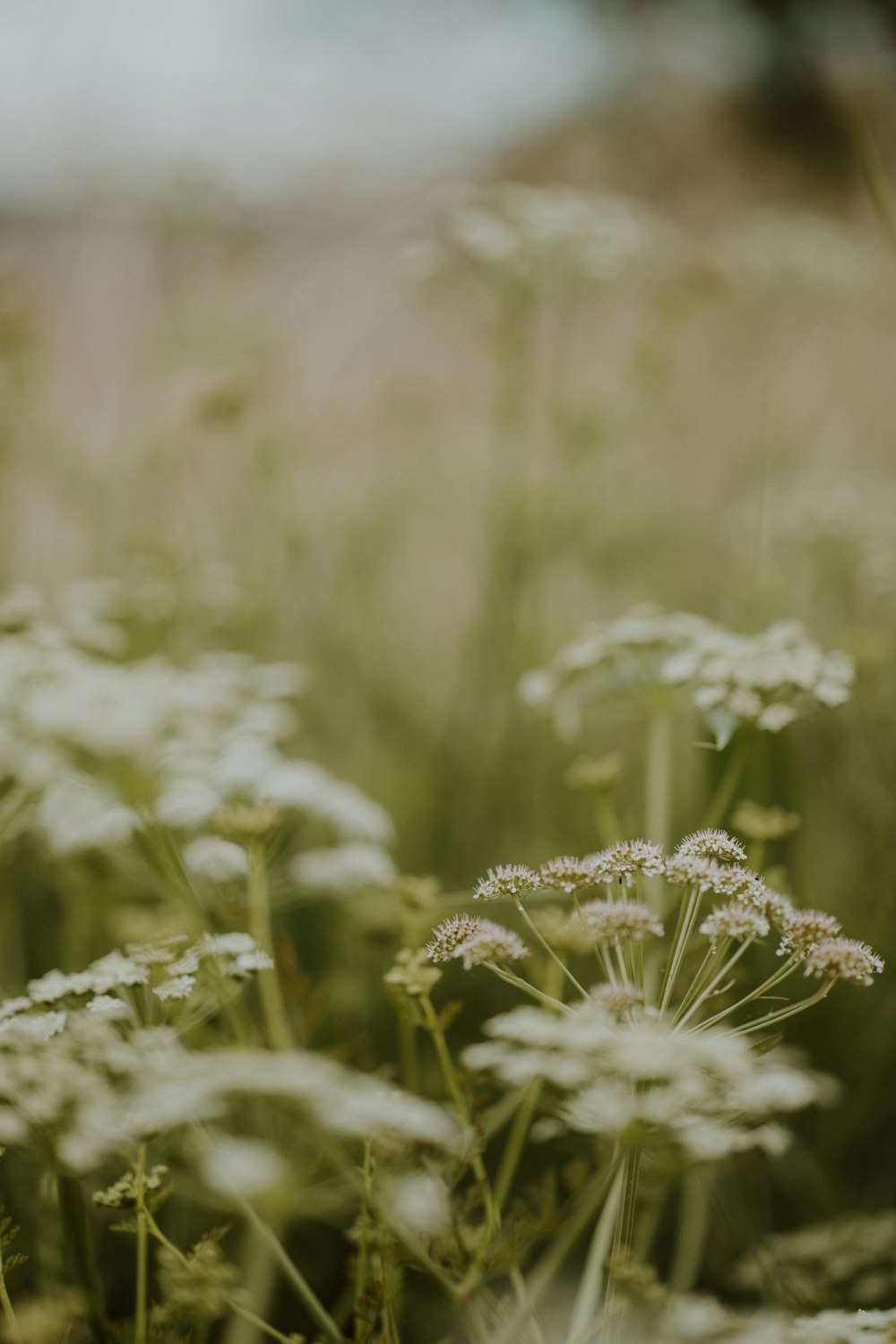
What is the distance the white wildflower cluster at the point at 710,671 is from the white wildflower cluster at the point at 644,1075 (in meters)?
0.35

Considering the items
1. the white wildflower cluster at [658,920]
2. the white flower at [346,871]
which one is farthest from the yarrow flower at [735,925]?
the white flower at [346,871]

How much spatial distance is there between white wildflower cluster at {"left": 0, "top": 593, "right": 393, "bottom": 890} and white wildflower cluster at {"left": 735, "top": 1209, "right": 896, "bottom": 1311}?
72 centimetres

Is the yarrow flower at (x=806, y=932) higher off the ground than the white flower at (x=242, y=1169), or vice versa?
the yarrow flower at (x=806, y=932)

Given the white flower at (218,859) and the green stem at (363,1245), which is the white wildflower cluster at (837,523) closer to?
the white flower at (218,859)

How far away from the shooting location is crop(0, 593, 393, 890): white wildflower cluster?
36.1 inches

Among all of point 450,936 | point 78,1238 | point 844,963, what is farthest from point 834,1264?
point 78,1238

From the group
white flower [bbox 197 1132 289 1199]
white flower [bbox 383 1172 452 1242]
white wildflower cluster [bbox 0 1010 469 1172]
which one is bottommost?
white flower [bbox 383 1172 452 1242]

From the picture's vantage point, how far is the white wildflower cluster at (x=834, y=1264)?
1113 millimetres

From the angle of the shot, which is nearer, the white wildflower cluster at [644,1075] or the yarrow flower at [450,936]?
the white wildflower cluster at [644,1075]

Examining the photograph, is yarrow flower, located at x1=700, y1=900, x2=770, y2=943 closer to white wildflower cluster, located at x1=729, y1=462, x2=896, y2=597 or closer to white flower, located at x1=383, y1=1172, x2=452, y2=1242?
white flower, located at x1=383, y1=1172, x2=452, y2=1242

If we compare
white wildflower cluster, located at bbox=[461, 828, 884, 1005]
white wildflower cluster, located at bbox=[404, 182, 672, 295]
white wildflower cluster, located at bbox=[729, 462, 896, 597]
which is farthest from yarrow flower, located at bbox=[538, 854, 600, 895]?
white wildflower cluster, located at bbox=[404, 182, 672, 295]

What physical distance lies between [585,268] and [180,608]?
1.19 m

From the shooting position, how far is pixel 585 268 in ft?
6.86

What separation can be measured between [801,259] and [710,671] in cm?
215
